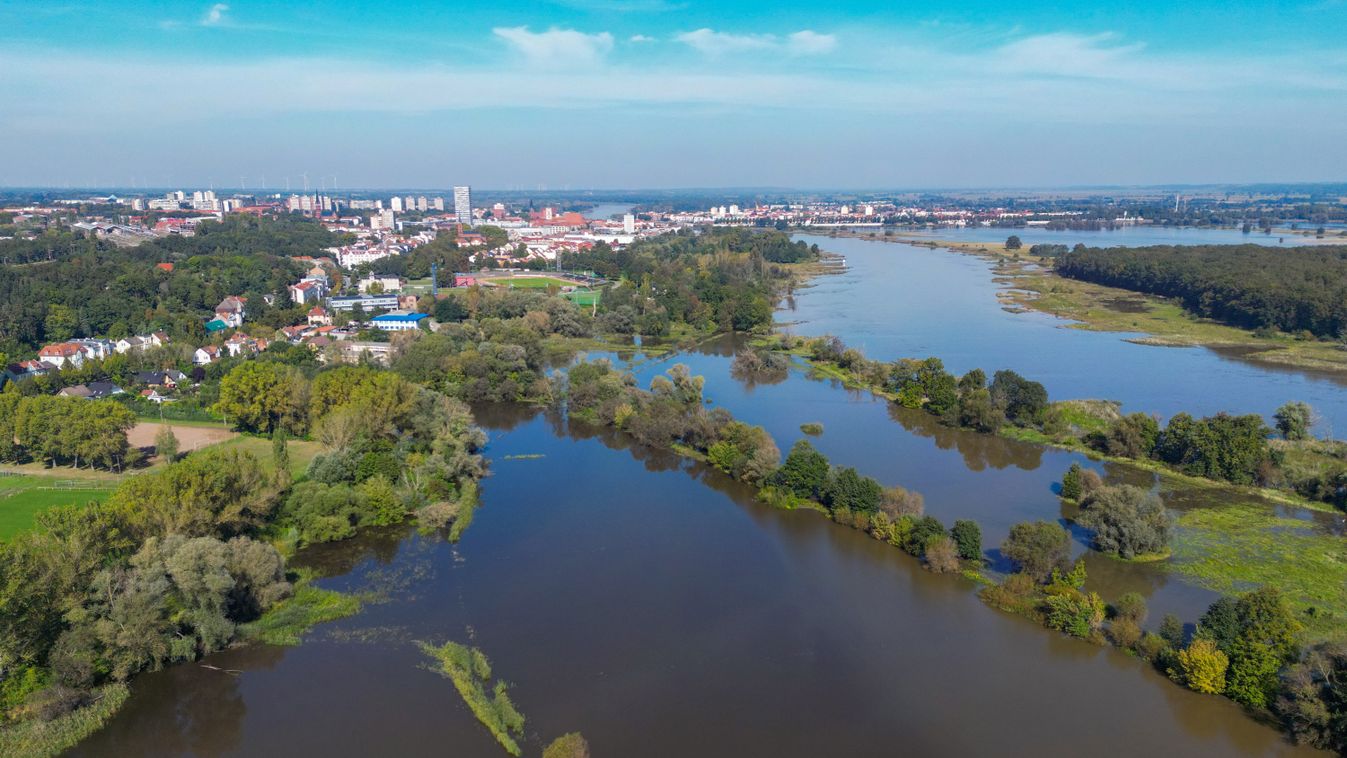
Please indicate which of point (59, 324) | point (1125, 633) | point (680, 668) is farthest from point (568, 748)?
point (59, 324)

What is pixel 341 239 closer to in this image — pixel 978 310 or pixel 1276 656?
pixel 978 310

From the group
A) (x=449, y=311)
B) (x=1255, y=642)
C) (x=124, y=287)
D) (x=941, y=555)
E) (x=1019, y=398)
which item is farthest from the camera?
(x=449, y=311)

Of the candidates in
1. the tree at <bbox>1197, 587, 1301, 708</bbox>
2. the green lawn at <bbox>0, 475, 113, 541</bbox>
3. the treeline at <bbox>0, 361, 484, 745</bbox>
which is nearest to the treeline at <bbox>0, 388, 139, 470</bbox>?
the treeline at <bbox>0, 361, 484, 745</bbox>

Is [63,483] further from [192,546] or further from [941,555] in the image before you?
[941,555]

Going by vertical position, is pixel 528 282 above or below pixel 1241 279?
below

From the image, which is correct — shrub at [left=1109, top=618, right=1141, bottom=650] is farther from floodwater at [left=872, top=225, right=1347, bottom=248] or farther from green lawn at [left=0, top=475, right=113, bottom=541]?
floodwater at [left=872, top=225, right=1347, bottom=248]

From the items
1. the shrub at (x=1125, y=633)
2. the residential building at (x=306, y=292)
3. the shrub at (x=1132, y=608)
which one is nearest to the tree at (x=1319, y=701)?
the shrub at (x=1125, y=633)
